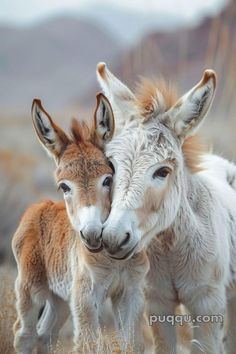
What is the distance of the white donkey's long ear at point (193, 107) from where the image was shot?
18.3 ft

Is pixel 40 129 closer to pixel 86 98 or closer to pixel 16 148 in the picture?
pixel 16 148

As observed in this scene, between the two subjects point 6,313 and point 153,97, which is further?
point 6,313

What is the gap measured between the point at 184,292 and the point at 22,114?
31.6 meters

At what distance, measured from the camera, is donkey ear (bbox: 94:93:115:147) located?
579 cm

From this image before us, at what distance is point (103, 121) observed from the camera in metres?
5.90

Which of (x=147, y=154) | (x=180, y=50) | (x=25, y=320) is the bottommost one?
(x=25, y=320)

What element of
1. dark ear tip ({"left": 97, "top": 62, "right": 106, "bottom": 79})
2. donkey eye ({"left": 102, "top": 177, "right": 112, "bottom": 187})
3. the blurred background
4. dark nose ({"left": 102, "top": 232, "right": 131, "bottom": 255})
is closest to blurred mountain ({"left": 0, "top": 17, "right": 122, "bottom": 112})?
the blurred background

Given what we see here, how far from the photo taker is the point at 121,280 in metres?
5.96

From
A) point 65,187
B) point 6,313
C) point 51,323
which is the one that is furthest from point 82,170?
point 6,313

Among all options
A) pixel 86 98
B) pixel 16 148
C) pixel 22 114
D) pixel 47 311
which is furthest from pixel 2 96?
pixel 47 311

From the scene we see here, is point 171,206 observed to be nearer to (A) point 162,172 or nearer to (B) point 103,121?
(A) point 162,172

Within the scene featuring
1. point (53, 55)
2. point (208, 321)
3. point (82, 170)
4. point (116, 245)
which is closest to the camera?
point (116, 245)

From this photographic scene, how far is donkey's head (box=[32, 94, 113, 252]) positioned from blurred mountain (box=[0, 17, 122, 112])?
54.7m

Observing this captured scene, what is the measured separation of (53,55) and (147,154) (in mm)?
64575
